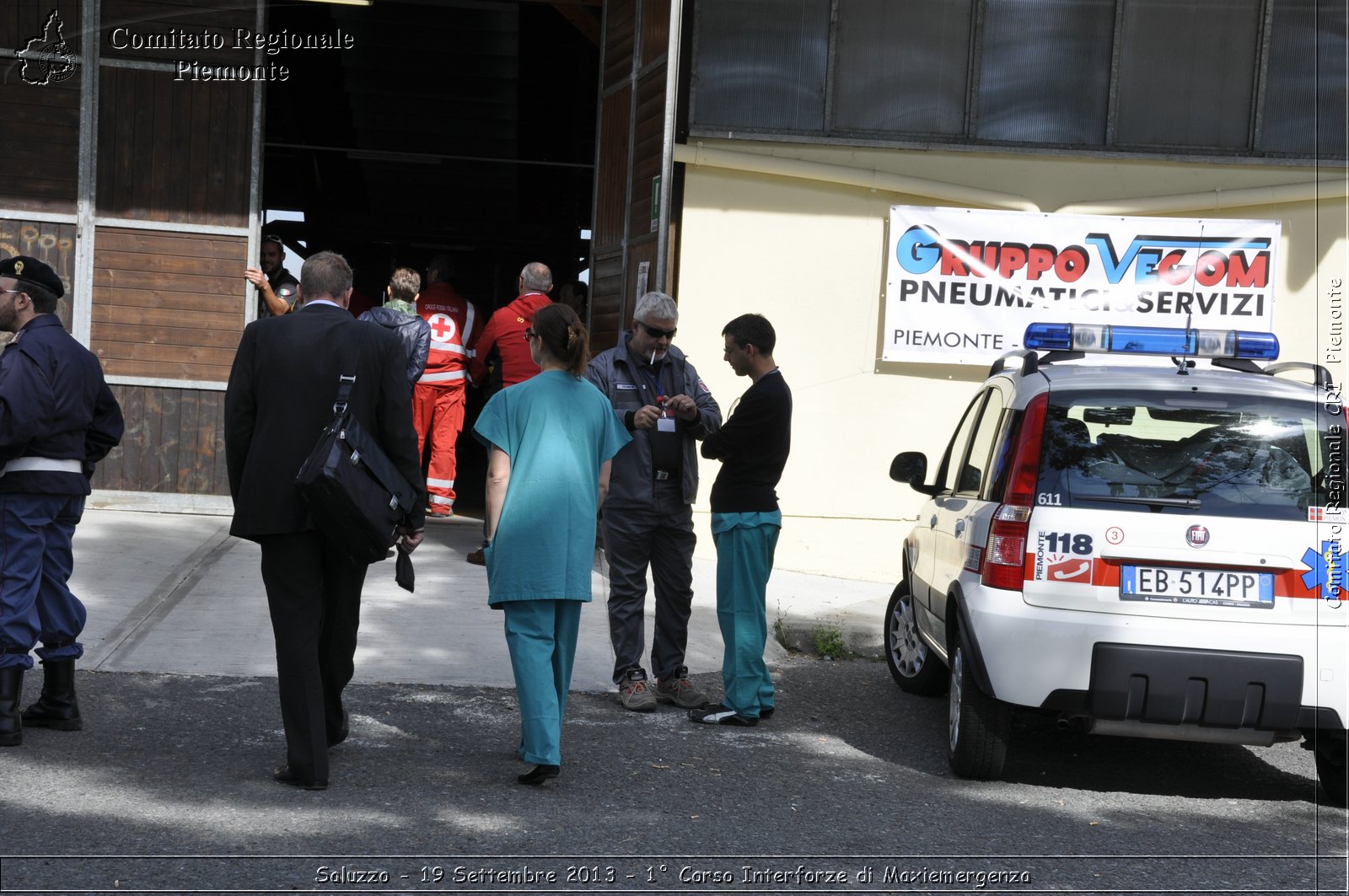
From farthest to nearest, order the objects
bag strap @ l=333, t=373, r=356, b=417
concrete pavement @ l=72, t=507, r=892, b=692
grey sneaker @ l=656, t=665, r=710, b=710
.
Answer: concrete pavement @ l=72, t=507, r=892, b=692 → grey sneaker @ l=656, t=665, r=710, b=710 → bag strap @ l=333, t=373, r=356, b=417

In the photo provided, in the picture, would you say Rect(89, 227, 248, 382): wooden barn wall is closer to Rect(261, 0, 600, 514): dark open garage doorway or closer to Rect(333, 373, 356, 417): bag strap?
Rect(261, 0, 600, 514): dark open garage doorway

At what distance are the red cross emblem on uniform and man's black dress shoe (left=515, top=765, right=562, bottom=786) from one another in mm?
5495

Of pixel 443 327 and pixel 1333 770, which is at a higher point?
pixel 443 327

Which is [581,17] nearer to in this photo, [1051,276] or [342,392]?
[1051,276]

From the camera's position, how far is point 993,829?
4836 millimetres

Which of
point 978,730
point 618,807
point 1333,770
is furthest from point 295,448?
point 1333,770

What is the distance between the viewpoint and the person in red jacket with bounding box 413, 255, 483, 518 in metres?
9.86

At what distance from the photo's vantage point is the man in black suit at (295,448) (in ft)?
15.7

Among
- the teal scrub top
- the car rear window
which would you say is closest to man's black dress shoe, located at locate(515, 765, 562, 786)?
the teal scrub top

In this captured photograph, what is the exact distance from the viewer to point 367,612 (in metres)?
7.70

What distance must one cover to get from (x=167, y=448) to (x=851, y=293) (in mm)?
5237

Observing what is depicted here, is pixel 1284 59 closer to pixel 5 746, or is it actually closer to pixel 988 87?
pixel 988 87

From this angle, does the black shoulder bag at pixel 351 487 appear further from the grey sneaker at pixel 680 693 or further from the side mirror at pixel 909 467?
the side mirror at pixel 909 467

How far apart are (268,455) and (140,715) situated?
1.64 meters
